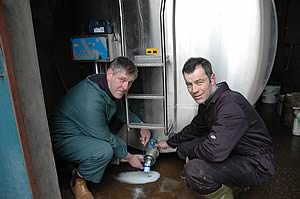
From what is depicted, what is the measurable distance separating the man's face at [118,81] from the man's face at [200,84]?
0.39m

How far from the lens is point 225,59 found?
1.72 meters

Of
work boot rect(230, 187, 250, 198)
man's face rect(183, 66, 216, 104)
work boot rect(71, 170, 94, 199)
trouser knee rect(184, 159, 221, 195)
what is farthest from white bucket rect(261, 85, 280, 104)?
work boot rect(71, 170, 94, 199)

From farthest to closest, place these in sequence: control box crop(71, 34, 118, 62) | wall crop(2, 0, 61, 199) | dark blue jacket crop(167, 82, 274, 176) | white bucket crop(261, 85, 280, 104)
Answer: white bucket crop(261, 85, 280, 104) → control box crop(71, 34, 118, 62) → dark blue jacket crop(167, 82, 274, 176) → wall crop(2, 0, 61, 199)

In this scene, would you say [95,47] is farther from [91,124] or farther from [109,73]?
[91,124]

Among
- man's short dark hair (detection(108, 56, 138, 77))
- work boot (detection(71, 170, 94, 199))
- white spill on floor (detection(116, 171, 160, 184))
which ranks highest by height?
man's short dark hair (detection(108, 56, 138, 77))

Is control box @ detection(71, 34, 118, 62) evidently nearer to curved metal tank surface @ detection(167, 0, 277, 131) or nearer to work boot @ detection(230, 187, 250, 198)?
curved metal tank surface @ detection(167, 0, 277, 131)

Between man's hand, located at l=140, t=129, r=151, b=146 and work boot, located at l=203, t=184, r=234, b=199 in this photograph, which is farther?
man's hand, located at l=140, t=129, r=151, b=146

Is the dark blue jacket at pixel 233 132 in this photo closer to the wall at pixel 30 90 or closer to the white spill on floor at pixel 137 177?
the white spill on floor at pixel 137 177

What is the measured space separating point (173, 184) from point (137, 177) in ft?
0.96

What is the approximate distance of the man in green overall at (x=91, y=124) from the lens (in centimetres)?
158

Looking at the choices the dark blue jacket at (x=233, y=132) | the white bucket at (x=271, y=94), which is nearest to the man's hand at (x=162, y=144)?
the dark blue jacket at (x=233, y=132)

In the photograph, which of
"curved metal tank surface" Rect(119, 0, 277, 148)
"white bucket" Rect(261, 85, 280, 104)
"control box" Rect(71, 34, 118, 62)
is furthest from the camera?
"white bucket" Rect(261, 85, 280, 104)

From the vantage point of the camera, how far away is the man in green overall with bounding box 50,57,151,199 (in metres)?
1.58

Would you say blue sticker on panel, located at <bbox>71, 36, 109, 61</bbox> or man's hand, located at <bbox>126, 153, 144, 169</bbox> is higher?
blue sticker on panel, located at <bbox>71, 36, 109, 61</bbox>
